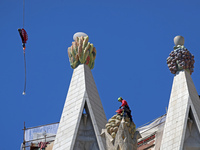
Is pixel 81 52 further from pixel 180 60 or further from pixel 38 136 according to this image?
pixel 38 136

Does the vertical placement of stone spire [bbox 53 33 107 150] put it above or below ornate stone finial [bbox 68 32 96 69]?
below

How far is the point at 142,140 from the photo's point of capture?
147 ft

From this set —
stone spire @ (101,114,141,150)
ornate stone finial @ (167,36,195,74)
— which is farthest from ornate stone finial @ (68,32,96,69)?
stone spire @ (101,114,141,150)

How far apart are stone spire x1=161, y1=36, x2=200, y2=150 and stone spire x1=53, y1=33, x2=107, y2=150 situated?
3080mm

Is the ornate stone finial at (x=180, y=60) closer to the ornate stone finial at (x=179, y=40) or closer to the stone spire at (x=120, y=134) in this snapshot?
the ornate stone finial at (x=179, y=40)

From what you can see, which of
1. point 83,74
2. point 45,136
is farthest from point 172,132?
point 45,136

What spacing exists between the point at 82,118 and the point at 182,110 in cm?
458

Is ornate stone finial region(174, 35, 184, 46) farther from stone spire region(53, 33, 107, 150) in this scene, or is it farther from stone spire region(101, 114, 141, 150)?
stone spire region(101, 114, 141, 150)

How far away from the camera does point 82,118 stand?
123 ft

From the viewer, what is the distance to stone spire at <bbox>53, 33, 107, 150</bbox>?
3681 cm

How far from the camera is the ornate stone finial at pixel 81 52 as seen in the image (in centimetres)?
3991

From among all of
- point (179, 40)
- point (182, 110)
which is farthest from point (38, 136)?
point (182, 110)

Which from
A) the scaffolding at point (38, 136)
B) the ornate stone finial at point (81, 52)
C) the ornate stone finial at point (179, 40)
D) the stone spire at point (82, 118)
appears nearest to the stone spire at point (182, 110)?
the ornate stone finial at point (179, 40)

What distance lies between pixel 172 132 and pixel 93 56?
656 centimetres
